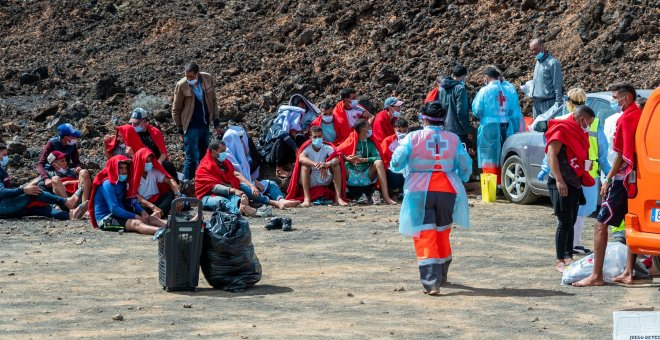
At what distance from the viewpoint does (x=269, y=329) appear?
11.0 meters

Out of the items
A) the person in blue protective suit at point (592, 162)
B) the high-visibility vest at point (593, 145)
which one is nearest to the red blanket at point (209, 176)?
the person in blue protective suit at point (592, 162)

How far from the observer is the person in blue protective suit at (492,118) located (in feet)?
66.1

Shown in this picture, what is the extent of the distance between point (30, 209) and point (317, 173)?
3922mm

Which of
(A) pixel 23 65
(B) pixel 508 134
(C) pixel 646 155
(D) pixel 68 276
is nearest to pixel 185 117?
(B) pixel 508 134

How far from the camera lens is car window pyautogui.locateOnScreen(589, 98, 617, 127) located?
1767 centimetres

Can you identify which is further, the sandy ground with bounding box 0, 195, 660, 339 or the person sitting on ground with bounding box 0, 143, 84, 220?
the person sitting on ground with bounding box 0, 143, 84, 220

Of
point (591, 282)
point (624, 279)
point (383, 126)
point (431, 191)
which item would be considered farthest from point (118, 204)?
point (624, 279)

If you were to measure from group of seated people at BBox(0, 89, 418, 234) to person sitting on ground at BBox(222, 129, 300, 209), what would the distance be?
1cm

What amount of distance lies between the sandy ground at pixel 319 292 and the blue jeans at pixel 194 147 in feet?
9.70

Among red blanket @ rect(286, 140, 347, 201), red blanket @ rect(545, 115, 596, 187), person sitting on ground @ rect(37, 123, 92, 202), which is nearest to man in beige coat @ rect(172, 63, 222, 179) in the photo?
red blanket @ rect(286, 140, 347, 201)

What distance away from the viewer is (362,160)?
784 inches

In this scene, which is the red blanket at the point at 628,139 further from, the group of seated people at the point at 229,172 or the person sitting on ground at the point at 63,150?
the person sitting on ground at the point at 63,150

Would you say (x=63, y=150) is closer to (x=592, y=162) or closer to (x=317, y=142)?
(x=317, y=142)

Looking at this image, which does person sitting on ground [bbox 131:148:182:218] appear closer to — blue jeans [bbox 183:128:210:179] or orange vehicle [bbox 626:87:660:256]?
blue jeans [bbox 183:128:210:179]
